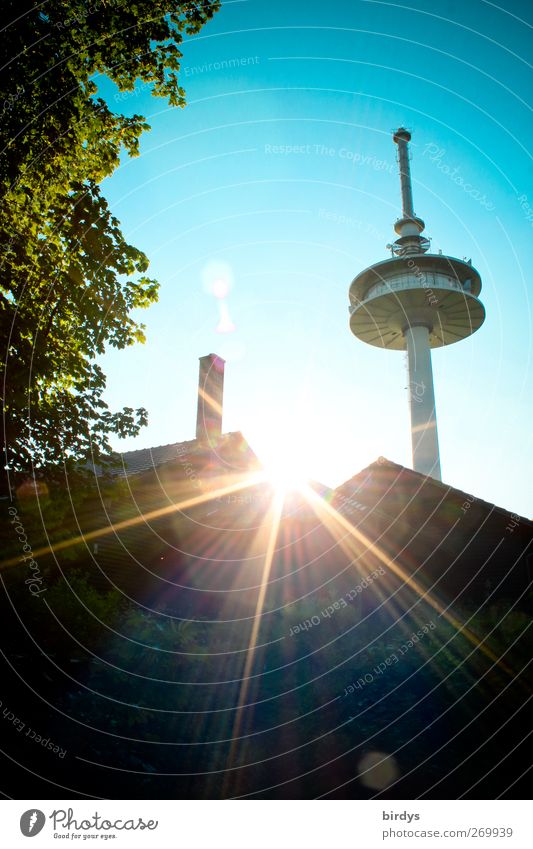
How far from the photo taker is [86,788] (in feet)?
23.4

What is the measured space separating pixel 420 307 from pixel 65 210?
144ft

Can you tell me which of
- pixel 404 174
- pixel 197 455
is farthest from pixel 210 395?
pixel 404 174

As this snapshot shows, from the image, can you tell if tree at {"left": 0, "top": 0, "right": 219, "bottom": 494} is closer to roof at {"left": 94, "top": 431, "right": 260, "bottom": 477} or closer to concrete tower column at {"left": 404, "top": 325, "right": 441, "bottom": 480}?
roof at {"left": 94, "top": 431, "right": 260, "bottom": 477}

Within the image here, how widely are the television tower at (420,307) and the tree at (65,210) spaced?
133ft

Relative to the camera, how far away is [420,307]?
1923 inches

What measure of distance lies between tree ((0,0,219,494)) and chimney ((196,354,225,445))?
1477cm

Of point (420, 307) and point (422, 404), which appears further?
point (420, 307)

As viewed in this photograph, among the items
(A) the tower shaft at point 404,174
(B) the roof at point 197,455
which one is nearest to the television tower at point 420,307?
(A) the tower shaft at point 404,174

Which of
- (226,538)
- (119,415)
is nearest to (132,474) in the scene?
(226,538)

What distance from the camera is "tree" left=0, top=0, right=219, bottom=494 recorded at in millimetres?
9055

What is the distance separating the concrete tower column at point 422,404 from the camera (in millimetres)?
47719

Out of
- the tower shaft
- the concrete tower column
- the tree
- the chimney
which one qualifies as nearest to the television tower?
the concrete tower column

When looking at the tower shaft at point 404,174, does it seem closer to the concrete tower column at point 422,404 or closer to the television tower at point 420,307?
the television tower at point 420,307

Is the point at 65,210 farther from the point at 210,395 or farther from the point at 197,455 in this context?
the point at 210,395
